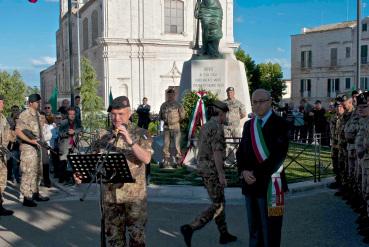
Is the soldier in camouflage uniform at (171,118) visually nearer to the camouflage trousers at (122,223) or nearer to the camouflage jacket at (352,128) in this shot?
the camouflage jacket at (352,128)

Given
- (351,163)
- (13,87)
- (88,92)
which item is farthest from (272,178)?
(13,87)

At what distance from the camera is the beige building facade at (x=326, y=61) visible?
58.4 metres

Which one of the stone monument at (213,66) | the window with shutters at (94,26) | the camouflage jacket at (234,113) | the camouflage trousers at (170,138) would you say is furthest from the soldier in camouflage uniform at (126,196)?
the window with shutters at (94,26)

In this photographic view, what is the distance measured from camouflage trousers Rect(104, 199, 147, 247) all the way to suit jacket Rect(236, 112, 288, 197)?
125 cm

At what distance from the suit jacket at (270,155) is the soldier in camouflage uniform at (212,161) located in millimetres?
1021

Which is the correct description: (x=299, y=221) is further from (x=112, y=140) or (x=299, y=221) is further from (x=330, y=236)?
(x=112, y=140)

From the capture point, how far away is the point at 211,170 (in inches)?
236

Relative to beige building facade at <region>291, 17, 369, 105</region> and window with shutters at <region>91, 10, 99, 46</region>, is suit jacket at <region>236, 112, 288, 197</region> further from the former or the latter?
beige building facade at <region>291, 17, 369, 105</region>

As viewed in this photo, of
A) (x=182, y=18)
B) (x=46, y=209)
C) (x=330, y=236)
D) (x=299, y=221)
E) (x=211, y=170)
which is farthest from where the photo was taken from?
(x=182, y=18)

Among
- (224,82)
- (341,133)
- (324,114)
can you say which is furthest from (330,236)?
(324,114)

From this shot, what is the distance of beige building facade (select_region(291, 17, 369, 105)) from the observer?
58.4 m

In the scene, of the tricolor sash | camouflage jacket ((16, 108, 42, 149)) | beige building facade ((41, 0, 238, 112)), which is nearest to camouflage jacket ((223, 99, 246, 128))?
camouflage jacket ((16, 108, 42, 149))

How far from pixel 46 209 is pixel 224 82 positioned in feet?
24.9

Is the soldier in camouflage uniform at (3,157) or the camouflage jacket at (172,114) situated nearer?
the soldier in camouflage uniform at (3,157)
